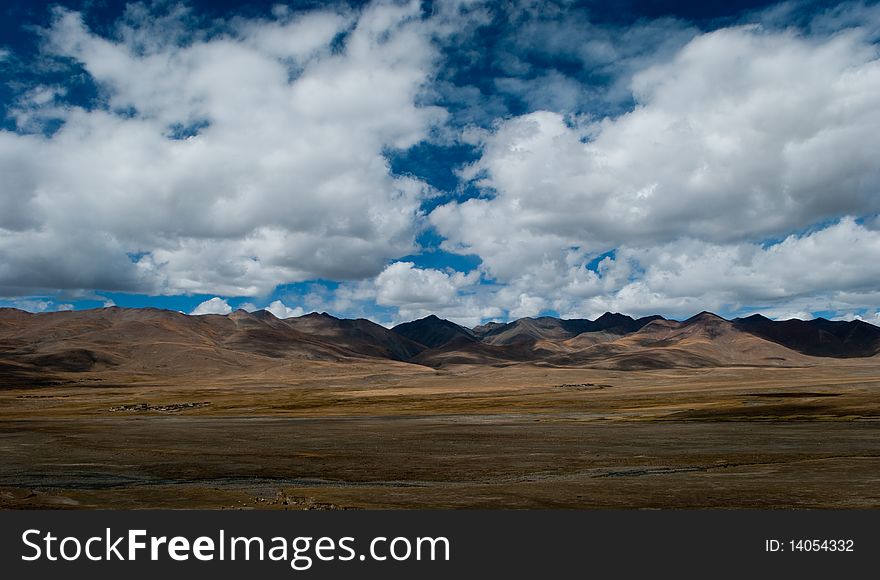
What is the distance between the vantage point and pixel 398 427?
62.3 metres

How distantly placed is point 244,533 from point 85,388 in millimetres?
185763

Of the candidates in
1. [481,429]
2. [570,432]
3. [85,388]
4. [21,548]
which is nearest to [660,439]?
[570,432]

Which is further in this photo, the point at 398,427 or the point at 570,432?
the point at 398,427

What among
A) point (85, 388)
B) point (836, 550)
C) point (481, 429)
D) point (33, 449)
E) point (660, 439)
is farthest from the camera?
point (85, 388)

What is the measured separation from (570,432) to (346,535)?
39.7 metres

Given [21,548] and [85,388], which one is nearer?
[21,548]

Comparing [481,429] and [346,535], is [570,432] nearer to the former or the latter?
[481,429]

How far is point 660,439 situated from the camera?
47406mm

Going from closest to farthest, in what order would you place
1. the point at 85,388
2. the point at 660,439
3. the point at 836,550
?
the point at 836,550 → the point at 660,439 → the point at 85,388

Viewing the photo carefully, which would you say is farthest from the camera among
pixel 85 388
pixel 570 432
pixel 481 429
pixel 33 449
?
pixel 85 388

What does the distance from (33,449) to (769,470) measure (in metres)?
43.9

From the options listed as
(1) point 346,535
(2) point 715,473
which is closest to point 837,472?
(2) point 715,473

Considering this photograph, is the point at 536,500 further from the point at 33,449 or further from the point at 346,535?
the point at 33,449

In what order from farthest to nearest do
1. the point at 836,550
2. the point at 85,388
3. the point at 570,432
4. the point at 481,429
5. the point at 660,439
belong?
the point at 85,388 < the point at 481,429 < the point at 570,432 < the point at 660,439 < the point at 836,550
